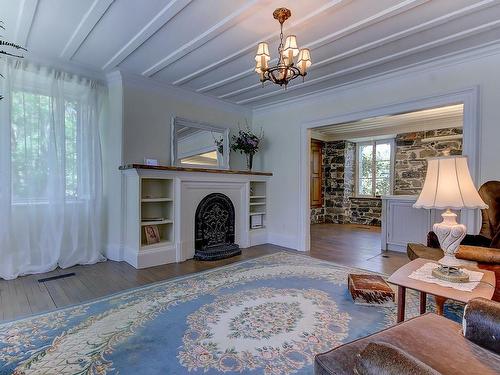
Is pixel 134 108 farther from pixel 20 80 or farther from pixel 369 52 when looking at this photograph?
pixel 369 52

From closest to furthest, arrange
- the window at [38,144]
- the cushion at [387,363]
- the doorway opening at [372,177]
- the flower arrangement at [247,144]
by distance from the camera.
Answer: the cushion at [387,363], the window at [38,144], the doorway opening at [372,177], the flower arrangement at [247,144]

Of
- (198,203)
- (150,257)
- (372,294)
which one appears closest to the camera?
(372,294)

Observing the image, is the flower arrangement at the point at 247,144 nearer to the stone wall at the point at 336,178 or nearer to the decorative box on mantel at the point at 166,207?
the decorative box on mantel at the point at 166,207

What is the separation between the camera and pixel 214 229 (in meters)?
4.37

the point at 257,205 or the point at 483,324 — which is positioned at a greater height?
the point at 257,205

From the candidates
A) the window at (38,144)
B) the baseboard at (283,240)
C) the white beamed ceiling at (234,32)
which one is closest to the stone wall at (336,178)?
the baseboard at (283,240)

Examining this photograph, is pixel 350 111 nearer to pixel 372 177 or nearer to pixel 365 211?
pixel 372 177

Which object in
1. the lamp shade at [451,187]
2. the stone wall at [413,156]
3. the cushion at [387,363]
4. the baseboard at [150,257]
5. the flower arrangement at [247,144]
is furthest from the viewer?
the stone wall at [413,156]

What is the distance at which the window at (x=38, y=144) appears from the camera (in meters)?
3.21

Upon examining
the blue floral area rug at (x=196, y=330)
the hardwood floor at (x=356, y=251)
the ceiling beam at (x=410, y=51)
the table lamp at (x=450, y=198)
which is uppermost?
the ceiling beam at (x=410, y=51)

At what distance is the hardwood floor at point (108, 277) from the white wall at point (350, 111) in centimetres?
76

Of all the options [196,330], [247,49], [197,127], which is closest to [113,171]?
[197,127]

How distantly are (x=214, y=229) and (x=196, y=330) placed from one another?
238 cm

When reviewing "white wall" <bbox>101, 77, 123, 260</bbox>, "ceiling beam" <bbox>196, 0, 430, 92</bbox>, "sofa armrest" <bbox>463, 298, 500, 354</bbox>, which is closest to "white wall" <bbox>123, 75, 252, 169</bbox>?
"white wall" <bbox>101, 77, 123, 260</bbox>
